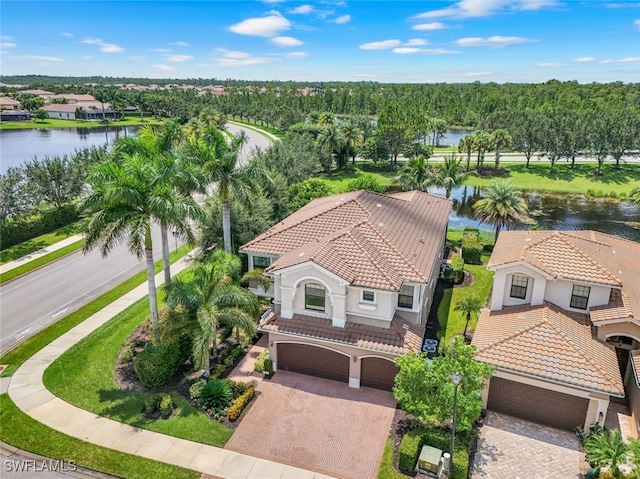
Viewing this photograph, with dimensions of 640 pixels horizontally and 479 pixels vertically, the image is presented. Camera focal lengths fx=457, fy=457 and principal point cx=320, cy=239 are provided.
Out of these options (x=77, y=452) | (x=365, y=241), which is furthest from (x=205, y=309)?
(x=365, y=241)

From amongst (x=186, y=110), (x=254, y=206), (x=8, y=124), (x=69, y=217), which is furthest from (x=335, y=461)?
(x=8, y=124)

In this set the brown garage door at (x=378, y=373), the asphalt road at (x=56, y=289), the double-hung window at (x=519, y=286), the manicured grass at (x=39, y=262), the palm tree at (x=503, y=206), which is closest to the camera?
the brown garage door at (x=378, y=373)

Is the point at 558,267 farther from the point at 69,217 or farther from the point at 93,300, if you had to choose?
the point at 69,217

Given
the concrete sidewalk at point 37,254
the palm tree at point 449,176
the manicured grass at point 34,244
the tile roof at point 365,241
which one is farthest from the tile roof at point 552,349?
the concrete sidewalk at point 37,254

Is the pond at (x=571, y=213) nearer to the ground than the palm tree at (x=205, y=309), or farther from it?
nearer to the ground

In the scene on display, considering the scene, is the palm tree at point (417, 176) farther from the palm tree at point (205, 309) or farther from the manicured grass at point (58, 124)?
the manicured grass at point (58, 124)

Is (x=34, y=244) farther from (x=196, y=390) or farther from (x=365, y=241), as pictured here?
(x=365, y=241)
